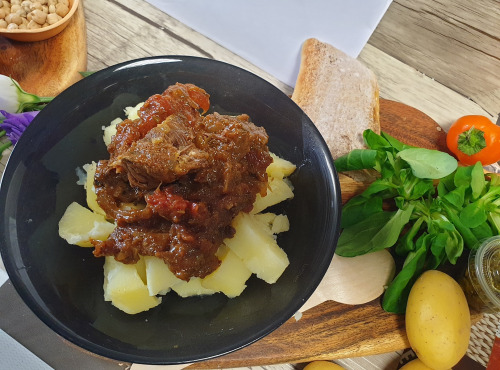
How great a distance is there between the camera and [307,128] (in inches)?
75.5

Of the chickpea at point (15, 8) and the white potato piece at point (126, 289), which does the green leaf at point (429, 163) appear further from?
the chickpea at point (15, 8)

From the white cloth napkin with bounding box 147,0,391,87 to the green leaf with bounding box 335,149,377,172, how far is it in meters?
0.88

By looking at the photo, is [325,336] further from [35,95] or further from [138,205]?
[35,95]

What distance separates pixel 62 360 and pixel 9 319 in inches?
13.5

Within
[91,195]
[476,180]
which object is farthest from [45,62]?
[476,180]

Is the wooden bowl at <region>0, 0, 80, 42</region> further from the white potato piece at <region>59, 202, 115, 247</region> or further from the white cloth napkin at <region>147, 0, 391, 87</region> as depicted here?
the white potato piece at <region>59, 202, 115, 247</region>

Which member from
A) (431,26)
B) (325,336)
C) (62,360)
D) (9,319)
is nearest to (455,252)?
(325,336)

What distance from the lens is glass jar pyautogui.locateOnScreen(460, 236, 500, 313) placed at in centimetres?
214

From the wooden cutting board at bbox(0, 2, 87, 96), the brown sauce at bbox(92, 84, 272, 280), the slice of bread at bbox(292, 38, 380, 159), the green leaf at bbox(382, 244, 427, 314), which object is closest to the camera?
the brown sauce at bbox(92, 84, 272, 280)

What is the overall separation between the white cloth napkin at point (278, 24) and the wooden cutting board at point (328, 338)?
1.44m

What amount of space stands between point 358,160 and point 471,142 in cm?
82

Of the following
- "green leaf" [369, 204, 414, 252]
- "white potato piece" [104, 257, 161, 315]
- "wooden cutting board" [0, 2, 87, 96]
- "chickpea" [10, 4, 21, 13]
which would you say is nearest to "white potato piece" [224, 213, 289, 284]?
"white potato piece" [104, 257, 161, 315]

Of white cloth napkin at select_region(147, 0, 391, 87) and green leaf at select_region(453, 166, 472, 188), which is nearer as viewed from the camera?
green leaf at select_region(453, 166, 472, 188)

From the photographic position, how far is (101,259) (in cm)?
183
